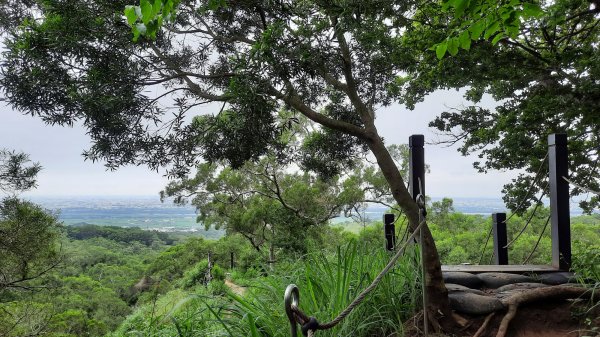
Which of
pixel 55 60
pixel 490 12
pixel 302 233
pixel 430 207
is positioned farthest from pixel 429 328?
pixel 430 207

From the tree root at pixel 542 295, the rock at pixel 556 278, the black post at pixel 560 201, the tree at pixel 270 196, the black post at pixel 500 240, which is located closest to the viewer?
the tree root at pixel 542 295

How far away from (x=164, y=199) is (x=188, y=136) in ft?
25.9

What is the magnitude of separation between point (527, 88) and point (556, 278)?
4.97m

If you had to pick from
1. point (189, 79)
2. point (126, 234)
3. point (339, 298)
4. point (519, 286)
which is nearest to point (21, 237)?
point (189, 79)

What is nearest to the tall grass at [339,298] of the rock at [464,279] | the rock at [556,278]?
the rock at [464,279]

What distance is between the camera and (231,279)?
6457 millimetres

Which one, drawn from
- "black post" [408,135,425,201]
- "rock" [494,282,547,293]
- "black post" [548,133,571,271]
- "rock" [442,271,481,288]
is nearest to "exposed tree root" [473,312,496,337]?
"rock" [494,282,547,293]

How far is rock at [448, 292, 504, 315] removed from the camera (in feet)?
9.18

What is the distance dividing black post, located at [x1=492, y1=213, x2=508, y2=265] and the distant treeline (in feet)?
63.3

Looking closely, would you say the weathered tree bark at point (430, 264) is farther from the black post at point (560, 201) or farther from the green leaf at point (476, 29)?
the black post at point (560, 201)

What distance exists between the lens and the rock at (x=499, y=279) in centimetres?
347

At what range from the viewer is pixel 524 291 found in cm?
297

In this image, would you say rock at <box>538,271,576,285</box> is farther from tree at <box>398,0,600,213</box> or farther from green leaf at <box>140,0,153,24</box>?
green leaf at <box>140,0,153,24</box>

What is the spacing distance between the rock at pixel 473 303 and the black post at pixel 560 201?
130cm
